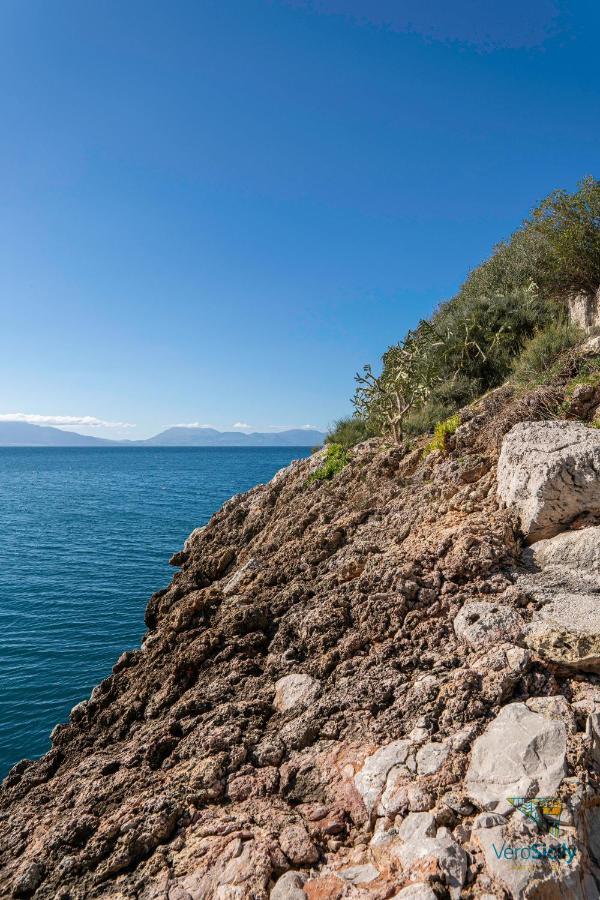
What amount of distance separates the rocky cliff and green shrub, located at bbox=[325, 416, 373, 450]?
250 inches

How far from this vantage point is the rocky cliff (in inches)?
174

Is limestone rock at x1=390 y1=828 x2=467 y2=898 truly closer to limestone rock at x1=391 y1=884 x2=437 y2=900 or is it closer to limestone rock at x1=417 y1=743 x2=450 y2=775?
limestone rock at x1=391 y1=884 x2=437 y2=900

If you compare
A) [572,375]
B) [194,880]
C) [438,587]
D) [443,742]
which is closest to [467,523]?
[438,587]

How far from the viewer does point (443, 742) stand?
5.36m

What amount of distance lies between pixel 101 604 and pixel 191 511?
23.3 metres

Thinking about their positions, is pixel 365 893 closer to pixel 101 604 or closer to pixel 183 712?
pixel 183 712

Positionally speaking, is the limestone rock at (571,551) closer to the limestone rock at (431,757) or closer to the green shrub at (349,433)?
the limestone rock at (431,757)

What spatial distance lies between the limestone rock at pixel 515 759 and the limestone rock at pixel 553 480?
3.37m

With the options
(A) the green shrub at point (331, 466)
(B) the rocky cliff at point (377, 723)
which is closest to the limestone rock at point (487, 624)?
(B) the rocky cliff at point (377, 723)

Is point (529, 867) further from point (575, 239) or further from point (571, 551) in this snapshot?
point (575, 239)

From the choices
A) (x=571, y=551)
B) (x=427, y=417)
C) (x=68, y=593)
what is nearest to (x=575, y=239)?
(x=427, y=417)

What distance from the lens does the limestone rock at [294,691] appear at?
22.6 feet

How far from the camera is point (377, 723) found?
5.97m

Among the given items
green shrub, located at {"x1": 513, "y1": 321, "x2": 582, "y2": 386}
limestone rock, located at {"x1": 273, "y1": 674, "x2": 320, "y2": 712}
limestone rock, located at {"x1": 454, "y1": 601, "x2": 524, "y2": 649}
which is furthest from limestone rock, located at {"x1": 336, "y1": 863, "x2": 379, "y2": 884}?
green shrub, located at {"x1": 513, "y1": 321, "x2": 582, "y2": 386}
